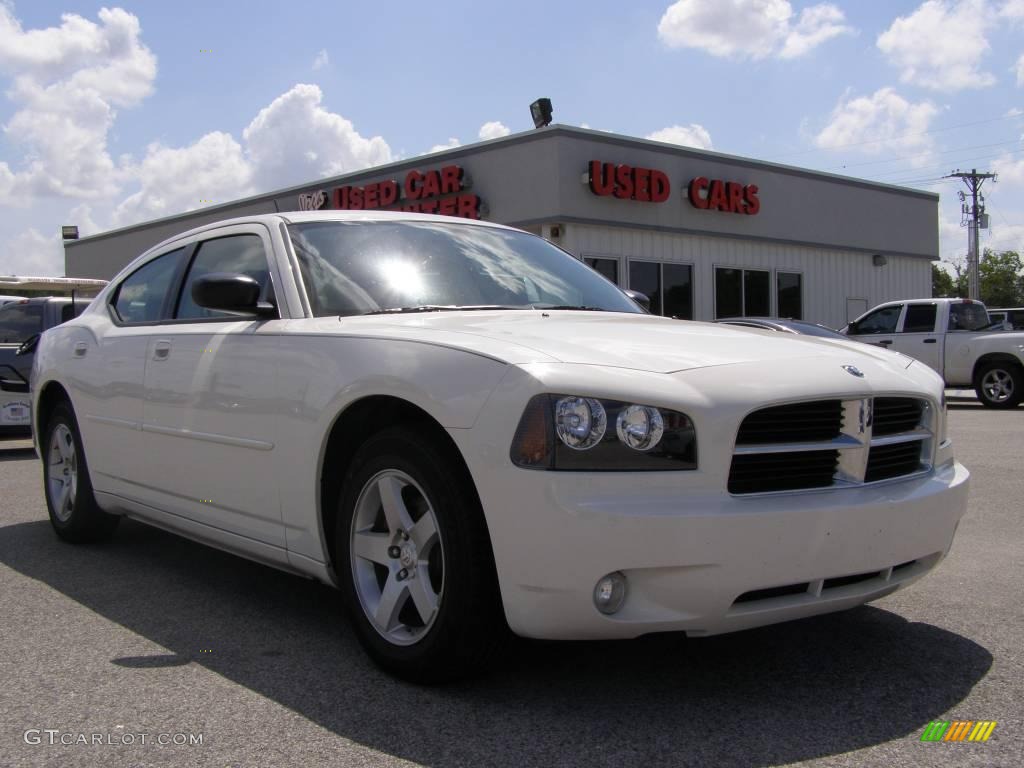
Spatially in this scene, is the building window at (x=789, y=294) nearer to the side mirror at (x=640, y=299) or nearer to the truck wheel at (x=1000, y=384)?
the truck wheel at (x=1000, y=384)

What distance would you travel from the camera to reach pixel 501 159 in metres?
19.2

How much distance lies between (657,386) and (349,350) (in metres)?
1.10

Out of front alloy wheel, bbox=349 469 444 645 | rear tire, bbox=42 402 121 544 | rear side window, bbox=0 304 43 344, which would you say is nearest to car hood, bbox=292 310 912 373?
front alloy wheel, bbox=349 469 444 645

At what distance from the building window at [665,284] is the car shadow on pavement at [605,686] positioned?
652 inches

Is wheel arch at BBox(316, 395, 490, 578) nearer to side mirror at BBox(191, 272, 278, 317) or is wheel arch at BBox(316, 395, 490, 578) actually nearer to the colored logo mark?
side mirror at BBox(191, 272, 278, 317)

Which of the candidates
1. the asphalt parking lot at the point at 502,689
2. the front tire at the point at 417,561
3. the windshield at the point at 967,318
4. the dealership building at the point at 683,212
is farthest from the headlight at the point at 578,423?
the windshield at the point at 967,318

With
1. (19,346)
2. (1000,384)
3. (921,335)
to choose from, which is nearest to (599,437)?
(19,346)

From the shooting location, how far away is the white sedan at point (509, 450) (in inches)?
110

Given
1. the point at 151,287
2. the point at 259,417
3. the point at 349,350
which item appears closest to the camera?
the point at 349,350

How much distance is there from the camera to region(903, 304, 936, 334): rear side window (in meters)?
16.8

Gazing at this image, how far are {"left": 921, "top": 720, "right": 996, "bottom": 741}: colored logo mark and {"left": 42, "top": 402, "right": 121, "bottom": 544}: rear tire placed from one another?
164 inches

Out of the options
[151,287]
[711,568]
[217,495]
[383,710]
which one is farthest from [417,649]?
[151,287]

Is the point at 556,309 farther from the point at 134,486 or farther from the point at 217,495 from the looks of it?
the point at 134,486

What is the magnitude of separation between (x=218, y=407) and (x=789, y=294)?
70.0 ft
